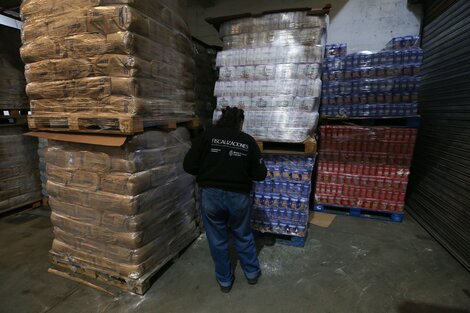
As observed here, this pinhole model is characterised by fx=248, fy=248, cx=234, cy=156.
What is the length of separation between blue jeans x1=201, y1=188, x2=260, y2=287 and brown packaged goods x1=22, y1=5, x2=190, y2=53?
181 centimetres

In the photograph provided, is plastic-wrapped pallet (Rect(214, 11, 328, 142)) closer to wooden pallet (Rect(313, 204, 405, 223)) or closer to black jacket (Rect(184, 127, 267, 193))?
black jacket (Rect(184, 127, 267, 193))

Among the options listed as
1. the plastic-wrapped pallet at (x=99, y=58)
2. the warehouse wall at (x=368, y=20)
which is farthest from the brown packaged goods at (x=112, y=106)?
the warehouse wall at (x=368, y=20)

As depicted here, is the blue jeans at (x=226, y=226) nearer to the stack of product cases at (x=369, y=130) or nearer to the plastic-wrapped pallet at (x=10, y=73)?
the stack of product cases at (x=369, y=130)

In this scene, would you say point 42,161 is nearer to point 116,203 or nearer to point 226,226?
point 116,203

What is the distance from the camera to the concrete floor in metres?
2.62

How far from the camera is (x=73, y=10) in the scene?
98.8 inches

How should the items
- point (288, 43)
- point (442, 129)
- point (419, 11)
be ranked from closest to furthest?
1. point (288, 43)
2. point (442, 129)
3. point (419, 11)

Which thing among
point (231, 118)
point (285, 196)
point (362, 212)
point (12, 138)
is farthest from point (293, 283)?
point (12, 138)

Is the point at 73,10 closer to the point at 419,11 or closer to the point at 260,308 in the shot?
the point at 260,308

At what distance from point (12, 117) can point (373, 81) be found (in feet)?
22.4

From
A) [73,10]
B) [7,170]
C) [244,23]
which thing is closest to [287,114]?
[244,23]

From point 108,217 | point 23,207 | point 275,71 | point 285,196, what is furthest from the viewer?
point 23,207

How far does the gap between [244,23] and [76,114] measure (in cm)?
251

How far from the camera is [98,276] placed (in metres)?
3.02
